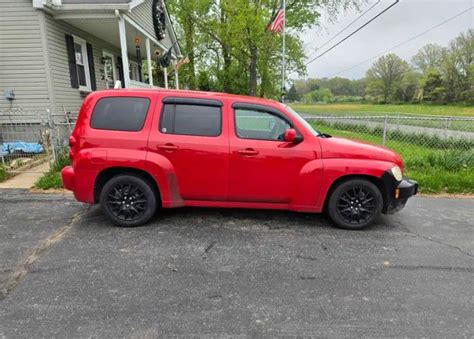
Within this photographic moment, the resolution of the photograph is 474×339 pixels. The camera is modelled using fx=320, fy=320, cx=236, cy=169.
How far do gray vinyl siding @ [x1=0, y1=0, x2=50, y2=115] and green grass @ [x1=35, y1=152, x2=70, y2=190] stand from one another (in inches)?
114

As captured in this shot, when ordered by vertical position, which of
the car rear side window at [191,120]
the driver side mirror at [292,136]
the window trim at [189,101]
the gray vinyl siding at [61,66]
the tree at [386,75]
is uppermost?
the tree at [386,75]

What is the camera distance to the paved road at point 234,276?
249cm

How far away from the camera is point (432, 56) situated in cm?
7644

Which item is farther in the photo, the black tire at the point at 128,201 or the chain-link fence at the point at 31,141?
the chain-link fence at the point at 31,141

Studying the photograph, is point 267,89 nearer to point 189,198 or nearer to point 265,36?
point 265,36

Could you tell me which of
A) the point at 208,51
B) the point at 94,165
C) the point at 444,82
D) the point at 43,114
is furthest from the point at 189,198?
the point at 444,82

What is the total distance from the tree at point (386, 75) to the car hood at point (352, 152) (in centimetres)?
8377

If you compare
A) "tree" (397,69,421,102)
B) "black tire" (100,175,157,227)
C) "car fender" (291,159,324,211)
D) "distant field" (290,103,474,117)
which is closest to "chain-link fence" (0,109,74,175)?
"black tire" (100,175,157,227)

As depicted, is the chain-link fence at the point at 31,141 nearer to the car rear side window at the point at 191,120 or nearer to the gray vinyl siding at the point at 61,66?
the gray vinyl siding at the point at 61,66

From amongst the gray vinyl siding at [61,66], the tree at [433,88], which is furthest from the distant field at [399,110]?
the gray vinyl siding at [61,66]

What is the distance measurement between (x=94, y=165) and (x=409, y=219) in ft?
14.9

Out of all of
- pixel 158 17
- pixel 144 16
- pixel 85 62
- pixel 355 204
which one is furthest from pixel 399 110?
pixel 355 204

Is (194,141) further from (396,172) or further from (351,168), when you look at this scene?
(396,172)

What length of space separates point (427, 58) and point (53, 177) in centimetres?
9074
